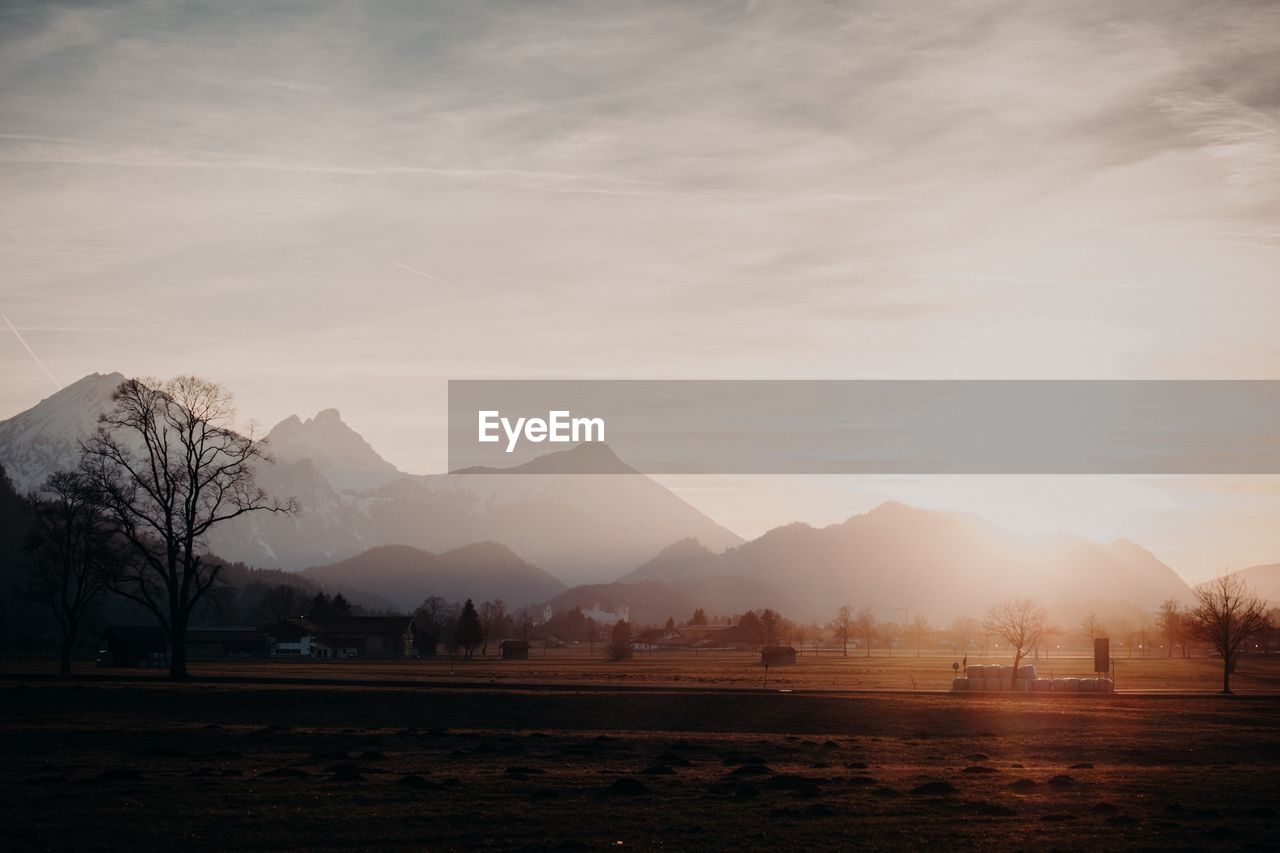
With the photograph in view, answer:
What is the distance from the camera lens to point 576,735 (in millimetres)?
49156

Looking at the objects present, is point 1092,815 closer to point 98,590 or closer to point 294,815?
point 294,815

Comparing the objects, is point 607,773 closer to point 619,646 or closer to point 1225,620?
point 1225,620

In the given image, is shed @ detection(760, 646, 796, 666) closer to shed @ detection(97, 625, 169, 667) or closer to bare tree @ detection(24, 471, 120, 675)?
shed @ detection(97, 625, 169, 667)

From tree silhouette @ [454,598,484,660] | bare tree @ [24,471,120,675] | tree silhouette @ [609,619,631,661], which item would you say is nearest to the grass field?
bare tree @ [24,471,120,675]

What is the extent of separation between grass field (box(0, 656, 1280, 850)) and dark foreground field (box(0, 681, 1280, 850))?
131 mm

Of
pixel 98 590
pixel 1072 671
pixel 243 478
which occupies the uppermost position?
pixel 243 478

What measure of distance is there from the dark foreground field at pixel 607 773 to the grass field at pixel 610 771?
0.13m

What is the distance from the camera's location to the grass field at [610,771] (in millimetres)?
27219

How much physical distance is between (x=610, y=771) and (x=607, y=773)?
20.2 inches

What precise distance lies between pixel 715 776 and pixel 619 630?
415 feet

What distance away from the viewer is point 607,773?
122 feet

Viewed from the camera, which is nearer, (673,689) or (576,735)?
(576,735)

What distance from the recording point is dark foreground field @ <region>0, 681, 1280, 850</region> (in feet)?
89.2

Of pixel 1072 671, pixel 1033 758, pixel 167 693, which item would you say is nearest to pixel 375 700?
pixel 167 693
